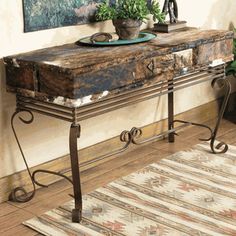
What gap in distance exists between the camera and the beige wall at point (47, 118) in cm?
262

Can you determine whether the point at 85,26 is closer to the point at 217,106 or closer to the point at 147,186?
the point at 147,186

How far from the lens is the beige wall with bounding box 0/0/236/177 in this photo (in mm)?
2625

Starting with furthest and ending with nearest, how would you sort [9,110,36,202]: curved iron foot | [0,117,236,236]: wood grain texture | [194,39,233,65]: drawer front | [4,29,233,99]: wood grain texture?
[194,39,233,65]: drawer front, [9,110,36,202]: curved iron foot, [0,117,236,236]: wood grain texture, [4,29,233,99]: wood grain texture

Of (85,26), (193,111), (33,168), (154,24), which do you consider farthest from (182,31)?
(33,168)

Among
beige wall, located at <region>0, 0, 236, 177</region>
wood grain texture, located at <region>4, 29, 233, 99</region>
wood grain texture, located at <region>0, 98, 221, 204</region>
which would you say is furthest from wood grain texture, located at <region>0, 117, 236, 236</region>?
wood grain texture, located at <region>4, 29, 233, 99</region>

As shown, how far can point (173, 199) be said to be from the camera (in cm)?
275

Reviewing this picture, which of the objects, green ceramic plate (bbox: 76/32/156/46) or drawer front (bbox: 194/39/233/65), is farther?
drawer front (bbox: 194/39/233/65)

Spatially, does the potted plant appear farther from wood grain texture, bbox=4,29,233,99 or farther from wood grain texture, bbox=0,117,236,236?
wood grain texture, bbox=0,117,236,236

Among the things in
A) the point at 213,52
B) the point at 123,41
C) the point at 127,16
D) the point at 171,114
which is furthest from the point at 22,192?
the point at 213,52

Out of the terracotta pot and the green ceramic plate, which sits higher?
the terracotta pot

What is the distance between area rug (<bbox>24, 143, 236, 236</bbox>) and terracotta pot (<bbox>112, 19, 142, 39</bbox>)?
2.63 ft

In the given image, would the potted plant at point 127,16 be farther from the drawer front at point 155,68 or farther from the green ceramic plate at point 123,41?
the drawer front at point 155,68

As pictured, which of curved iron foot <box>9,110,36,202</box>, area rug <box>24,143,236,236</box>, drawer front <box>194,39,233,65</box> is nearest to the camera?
area rug <box>24,143,236,236</box>

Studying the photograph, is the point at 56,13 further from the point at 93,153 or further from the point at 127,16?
the point at 93,153
